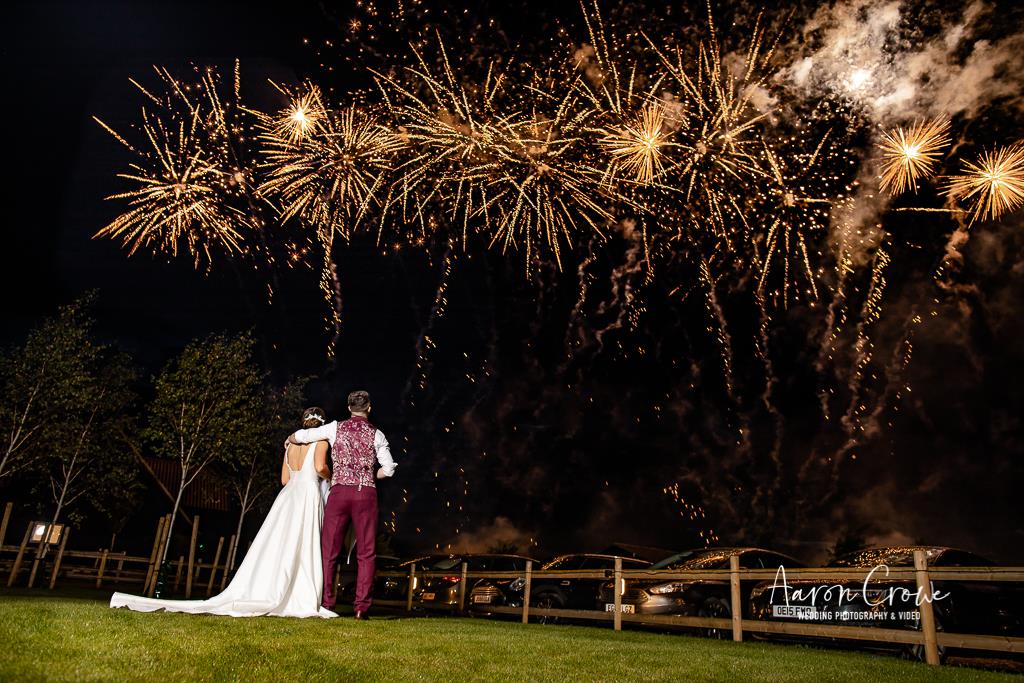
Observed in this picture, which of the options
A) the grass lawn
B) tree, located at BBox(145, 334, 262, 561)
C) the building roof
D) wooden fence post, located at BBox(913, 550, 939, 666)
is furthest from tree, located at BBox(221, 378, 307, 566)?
wooden fence post, located at BBox(913, 550, 939, 666)

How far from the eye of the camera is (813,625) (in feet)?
25.1

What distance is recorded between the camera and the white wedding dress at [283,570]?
5.58 meters

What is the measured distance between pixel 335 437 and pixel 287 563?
50.3 inches

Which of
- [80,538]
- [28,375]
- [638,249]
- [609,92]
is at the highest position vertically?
[609,92]

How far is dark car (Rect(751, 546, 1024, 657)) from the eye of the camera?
7.84m

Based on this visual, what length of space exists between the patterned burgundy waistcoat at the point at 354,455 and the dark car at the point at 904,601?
6065 mm

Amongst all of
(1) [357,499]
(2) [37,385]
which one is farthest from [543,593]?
(2) [37,385]

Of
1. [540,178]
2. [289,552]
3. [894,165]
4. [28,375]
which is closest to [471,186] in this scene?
[540,178]

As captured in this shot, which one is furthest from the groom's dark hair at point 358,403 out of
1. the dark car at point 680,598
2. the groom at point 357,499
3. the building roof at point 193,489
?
the building roof at point 193,489

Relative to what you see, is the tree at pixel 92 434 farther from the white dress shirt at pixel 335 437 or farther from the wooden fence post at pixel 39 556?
the white dress shirt at pixel 335 437

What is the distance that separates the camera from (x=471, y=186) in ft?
43.9

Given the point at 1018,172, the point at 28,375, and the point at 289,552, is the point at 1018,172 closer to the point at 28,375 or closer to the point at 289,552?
the point at 289,552

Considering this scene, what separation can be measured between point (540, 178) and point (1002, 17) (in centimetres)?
818

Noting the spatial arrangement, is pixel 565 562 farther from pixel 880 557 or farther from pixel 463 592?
pixel 880 557
